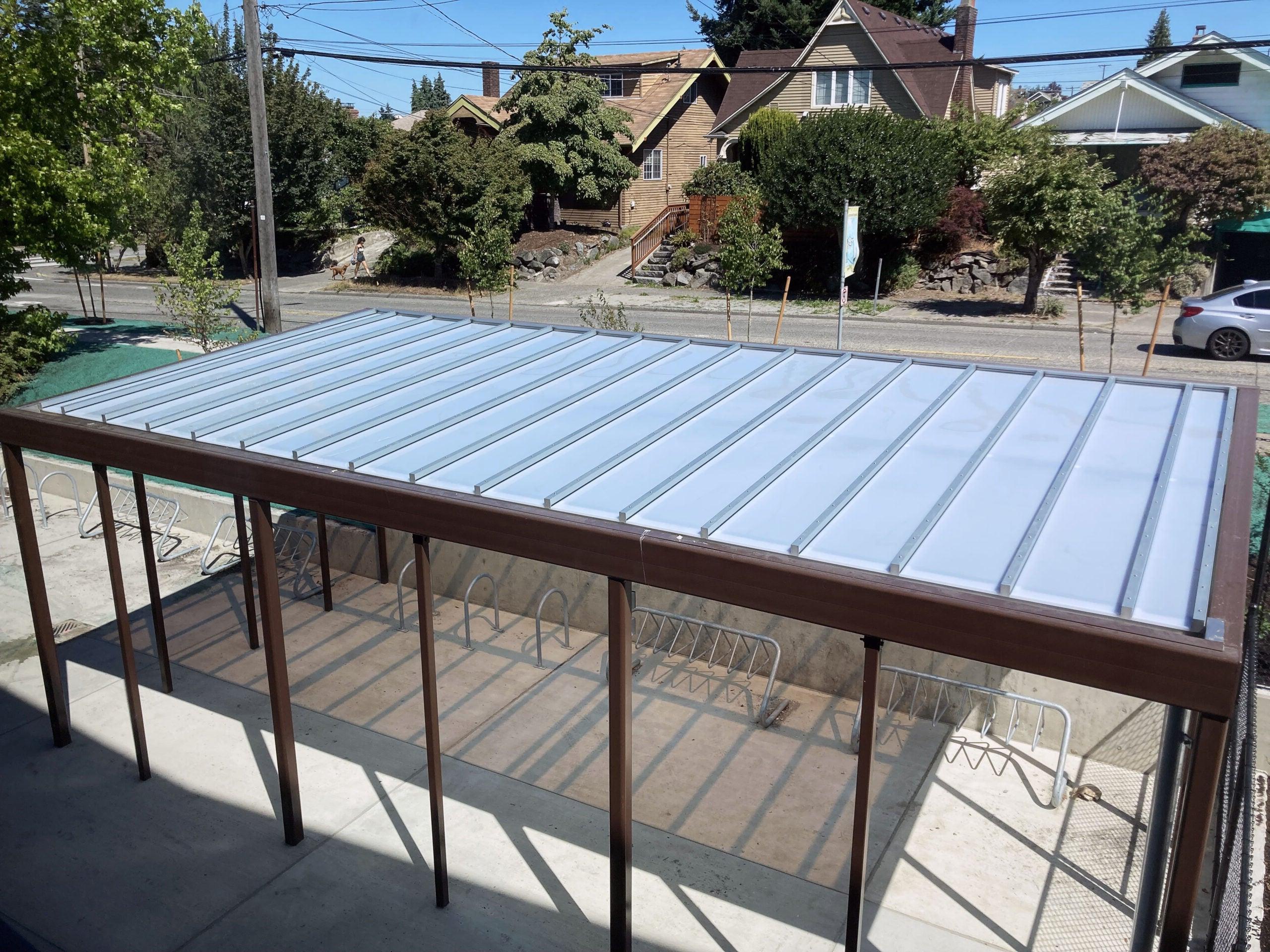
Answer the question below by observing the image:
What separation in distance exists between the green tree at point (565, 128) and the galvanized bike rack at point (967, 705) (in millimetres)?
30934

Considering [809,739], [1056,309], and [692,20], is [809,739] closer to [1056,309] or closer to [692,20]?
[1056,309]

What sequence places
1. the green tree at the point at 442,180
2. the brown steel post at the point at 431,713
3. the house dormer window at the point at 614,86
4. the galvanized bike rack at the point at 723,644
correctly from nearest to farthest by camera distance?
1. the brown steel post at the point at 431,713
2. the galvanized bike rack at the point at 723,644
3. the green tree at the point at 442,180
4. the house dormer window at the point at 614,86

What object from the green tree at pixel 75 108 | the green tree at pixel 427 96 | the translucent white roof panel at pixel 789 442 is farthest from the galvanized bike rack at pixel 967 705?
the green tree at pixel 427 96

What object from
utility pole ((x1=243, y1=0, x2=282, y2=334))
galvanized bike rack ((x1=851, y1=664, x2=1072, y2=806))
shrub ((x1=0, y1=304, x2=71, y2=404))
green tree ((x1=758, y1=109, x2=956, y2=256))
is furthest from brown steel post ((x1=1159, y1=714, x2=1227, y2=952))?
green tree ((x1=758, y1=109, x2=956, y2=256))

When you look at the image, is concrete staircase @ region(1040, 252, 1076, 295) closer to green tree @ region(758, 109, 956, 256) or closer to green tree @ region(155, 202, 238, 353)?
green tree @ region(758, 109, 956, 256)

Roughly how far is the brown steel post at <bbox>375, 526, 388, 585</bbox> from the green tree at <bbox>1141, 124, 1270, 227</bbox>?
78.1 feet

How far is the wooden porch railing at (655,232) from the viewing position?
3344 centimetres

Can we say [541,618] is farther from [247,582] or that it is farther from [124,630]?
[124,630]

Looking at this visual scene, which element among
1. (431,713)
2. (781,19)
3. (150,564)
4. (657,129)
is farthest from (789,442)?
(781,19)

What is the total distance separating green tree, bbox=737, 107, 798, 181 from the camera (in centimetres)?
3503

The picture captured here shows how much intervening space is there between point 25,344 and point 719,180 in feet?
72.2

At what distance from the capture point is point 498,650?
9.98m

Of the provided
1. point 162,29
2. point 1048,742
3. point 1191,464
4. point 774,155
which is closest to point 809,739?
point 1048,742

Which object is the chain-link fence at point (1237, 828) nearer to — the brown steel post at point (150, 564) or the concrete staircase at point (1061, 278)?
the brown steel post at point (150, 564)
